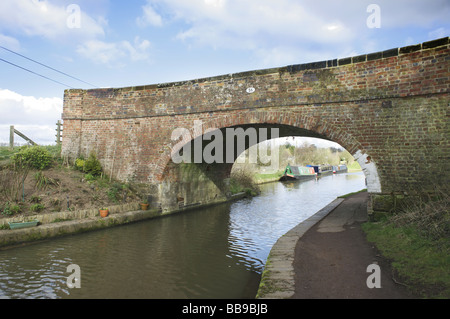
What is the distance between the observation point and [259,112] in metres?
8.72

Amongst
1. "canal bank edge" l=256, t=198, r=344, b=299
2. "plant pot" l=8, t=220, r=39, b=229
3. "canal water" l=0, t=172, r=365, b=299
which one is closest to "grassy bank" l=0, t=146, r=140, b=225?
"plant pot" l=8, t=220, r=39, b=229

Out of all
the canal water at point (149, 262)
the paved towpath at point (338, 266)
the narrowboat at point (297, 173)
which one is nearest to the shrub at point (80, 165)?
the canal water at point (149, 262)

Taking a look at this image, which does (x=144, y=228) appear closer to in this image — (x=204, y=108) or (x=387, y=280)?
(x=204, y=108)

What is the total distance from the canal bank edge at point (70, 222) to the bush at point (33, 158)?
2.55 metres

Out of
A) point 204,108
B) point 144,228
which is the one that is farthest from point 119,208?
point 204,108

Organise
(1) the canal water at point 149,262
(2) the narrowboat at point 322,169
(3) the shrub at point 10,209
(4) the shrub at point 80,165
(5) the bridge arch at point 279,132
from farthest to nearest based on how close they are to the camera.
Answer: (2) the narrowboat at point 322,169 < (4) the shrub at point 80,165 < (5) the bridge arch at point 279,132 < (3) the shrub at point 10,209 < (1) the canal water at point 149,262

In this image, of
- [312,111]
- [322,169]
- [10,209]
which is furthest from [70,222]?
[322,169]

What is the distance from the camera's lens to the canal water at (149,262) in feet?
15.0

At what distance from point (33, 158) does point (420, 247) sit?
10.7 m

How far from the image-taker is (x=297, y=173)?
100ft

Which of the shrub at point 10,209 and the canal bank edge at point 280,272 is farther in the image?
the shrub at point 10,209

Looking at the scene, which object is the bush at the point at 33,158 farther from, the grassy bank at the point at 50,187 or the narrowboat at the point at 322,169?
the narrowboat at the point at 322,169
